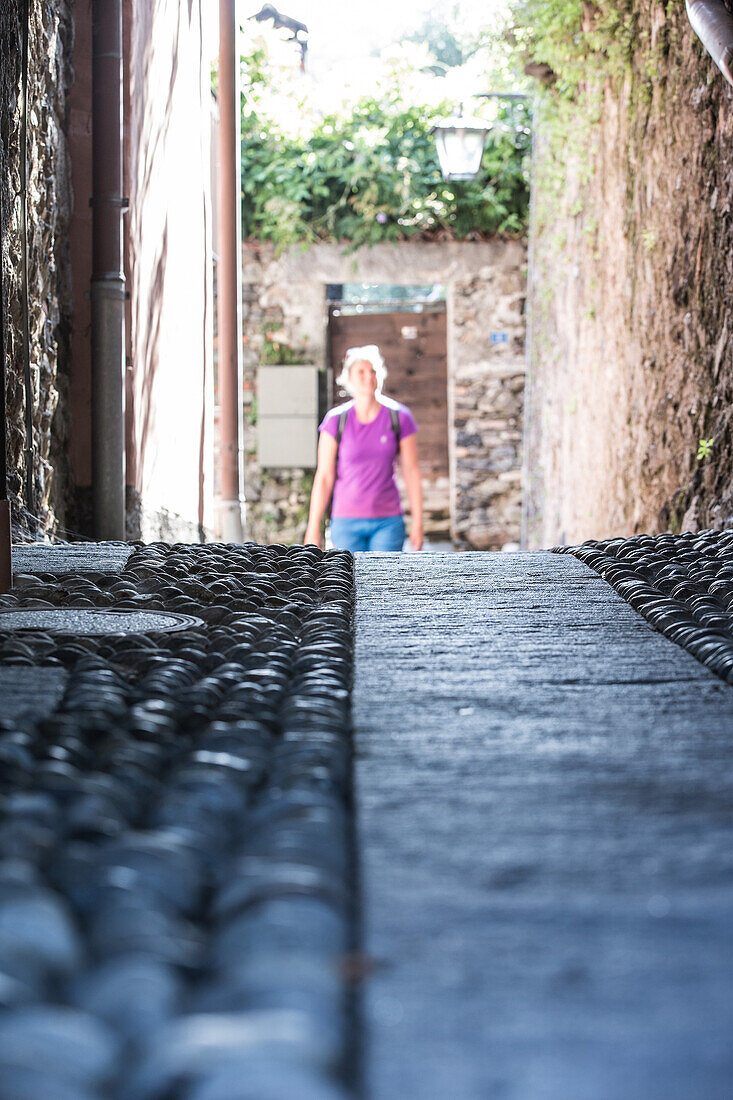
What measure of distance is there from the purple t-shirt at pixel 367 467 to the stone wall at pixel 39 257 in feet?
4.06

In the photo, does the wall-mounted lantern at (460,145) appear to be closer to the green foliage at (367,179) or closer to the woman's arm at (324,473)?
the green foliage at (367,179)

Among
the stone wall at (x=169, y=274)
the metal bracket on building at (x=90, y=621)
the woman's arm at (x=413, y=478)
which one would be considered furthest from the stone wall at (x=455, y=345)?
the metal bracket on building at (x=90, y=621)

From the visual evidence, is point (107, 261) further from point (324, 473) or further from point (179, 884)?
point (179, 884)

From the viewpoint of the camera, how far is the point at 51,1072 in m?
0.62

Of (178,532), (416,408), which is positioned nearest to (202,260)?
(178,532)

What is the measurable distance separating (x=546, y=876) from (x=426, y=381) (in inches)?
356

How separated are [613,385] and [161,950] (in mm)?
5215

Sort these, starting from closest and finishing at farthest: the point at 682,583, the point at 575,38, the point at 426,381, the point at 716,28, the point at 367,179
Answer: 1. the point at 682,583
2. the point at 716,28
3. the point at 575,38
4. the point at 367,179
5. the point at 426,381

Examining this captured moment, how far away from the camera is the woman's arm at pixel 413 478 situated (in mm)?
4836

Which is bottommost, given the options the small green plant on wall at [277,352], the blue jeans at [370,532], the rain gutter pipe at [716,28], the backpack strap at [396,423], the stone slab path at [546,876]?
the blue jeans at [370,532]

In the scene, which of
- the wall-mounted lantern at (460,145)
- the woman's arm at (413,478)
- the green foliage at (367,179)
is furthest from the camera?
the green foliage at (367,179)

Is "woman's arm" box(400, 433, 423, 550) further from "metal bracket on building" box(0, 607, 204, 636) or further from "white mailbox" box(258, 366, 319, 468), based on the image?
"white mailbox" box(258, 366, 319, 468)

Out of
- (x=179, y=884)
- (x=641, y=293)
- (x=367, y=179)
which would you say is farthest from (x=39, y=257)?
(x=367, y=179)

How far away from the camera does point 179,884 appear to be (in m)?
0.87
